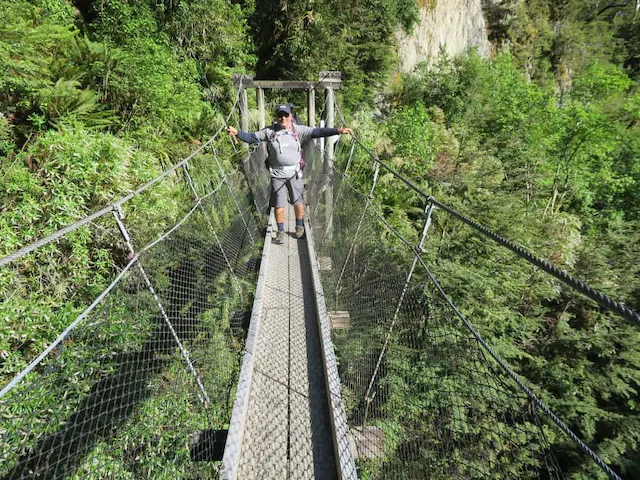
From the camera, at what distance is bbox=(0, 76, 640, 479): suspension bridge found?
5.45 feet

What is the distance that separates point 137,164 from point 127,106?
1.29 meters

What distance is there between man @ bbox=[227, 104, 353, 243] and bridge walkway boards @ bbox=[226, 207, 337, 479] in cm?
103

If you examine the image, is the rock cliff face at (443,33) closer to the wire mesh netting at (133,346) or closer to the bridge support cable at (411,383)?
the wire mesh netting at (133,346)

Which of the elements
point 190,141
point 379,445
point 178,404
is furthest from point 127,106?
point 379,445

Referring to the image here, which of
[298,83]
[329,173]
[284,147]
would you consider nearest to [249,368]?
[284,147]

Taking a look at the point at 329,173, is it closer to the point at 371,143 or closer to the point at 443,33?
the point at 371,143

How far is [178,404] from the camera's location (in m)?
2.09

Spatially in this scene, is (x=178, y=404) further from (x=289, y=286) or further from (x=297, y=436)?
(x=289, y=286)

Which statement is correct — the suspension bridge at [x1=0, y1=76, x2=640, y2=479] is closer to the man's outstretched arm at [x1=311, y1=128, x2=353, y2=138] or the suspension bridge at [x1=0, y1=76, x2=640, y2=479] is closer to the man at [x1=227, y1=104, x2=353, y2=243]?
the man at [x1=227, y1=104, x2=353, y2=243]

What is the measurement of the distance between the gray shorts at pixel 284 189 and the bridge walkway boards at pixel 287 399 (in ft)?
3.14

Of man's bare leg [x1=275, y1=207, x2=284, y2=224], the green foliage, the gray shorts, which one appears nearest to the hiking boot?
man's bare leg [x1=275, y1=207, x2=284, y2=224]

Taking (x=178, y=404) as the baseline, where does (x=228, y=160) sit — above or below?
above

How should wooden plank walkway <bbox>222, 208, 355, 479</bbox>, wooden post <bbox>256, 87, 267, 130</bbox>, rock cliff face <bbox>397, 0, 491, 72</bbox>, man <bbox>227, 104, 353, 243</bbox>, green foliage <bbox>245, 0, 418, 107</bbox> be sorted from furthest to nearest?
1. rock cliff face <bbox>397, 0, 491, 72</bbox>
2. green foliage <bbox>245, 0, 418, 107</bbox>
3. wooden post <bbox>256, 87, 267, 130</bbox>
4. man <bbox>227, 104, 353, 243</bbox>
5. wooden plank walkway <bbox>222, 208, 355, 479</bbox>

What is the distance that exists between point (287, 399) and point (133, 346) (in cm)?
107
